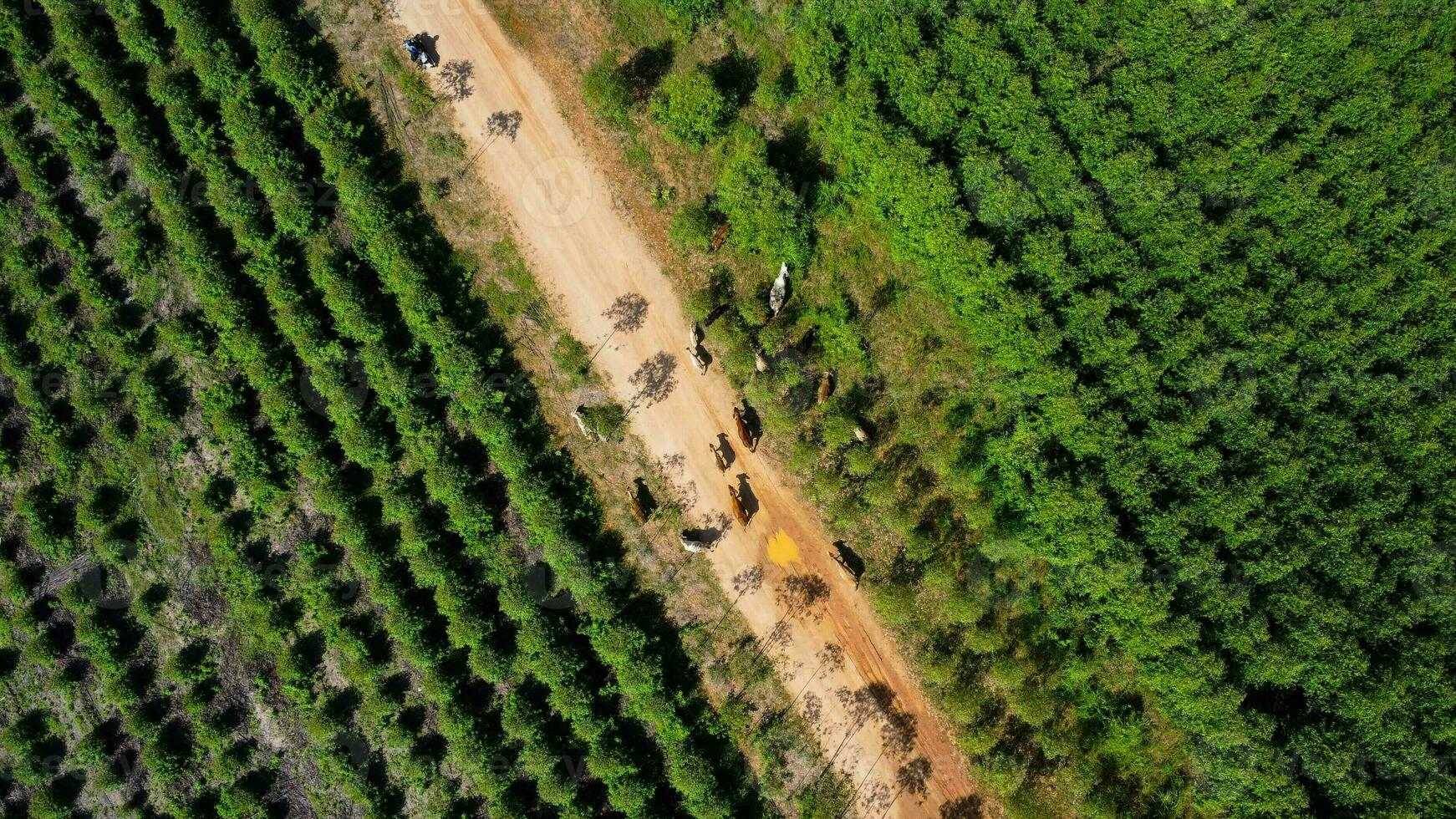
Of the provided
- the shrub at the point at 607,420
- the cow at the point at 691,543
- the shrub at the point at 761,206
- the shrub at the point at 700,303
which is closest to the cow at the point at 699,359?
the shrub at the point at 700,303

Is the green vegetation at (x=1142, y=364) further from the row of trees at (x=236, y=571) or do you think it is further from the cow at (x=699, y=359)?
the row of trees at (x=236, y=571)

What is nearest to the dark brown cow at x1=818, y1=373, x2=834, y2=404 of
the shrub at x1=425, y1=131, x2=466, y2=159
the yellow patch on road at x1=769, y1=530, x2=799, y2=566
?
the yellow patch on road at x1=769, y1=530, x2=799, y2=566

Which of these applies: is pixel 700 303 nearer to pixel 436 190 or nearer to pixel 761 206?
pixel 761 206

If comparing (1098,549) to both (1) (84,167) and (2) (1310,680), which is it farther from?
(1) (84,167)

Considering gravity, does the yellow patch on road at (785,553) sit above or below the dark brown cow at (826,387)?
below

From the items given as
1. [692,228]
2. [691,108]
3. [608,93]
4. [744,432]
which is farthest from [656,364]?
[608,93]

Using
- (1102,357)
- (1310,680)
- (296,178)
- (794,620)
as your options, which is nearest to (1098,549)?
(1102,357)

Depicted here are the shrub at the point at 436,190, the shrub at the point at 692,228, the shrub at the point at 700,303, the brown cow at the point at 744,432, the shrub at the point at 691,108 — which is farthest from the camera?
the shrub at the point at 436,190
